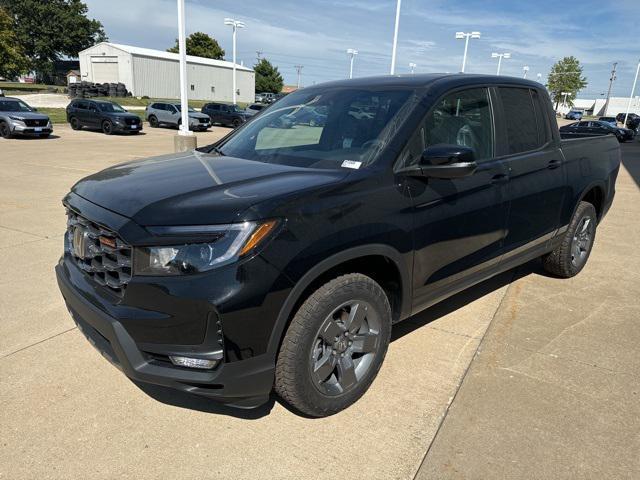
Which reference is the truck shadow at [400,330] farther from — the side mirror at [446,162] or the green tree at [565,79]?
the green tree at [565,79]

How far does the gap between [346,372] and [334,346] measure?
0.68 ft

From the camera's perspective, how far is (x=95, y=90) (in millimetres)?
51219

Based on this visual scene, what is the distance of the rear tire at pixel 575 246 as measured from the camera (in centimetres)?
473

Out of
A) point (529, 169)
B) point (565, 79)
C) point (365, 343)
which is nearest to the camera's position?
point (365, 343)

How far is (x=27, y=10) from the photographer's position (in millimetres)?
82938

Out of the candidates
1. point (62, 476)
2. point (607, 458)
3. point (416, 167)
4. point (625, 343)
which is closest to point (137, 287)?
point (62, 476)

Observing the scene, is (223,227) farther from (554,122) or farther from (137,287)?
(554,122)

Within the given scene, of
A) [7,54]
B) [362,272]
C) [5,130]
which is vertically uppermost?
[7,54]

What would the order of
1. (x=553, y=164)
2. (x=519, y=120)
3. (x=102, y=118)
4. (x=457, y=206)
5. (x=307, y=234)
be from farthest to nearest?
(x=102, y=118) < (x=553, y=164) < (x=519, y=120) < (x=457, y=206) < (x=307, y=234)

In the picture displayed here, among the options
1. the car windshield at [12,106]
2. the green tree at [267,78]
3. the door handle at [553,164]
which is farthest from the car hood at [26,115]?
the green tree at [267,78]

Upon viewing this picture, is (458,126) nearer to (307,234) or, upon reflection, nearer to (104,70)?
(307,234)

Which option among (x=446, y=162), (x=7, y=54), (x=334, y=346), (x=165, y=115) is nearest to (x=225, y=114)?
(x=165, y=115)

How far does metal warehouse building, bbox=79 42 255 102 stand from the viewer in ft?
196

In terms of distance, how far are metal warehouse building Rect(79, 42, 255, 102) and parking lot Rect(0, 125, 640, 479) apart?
203ft
